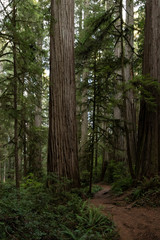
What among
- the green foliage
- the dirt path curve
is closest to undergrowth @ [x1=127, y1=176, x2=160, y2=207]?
the dirt path curve

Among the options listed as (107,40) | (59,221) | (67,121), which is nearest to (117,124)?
(67,121)

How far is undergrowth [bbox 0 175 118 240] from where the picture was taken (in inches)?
102

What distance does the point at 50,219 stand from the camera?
3.57 m

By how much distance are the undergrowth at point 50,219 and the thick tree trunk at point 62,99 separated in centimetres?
79

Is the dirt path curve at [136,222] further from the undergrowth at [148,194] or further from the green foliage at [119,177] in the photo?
the green foliage at [119,177]

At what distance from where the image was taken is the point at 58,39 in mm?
6234

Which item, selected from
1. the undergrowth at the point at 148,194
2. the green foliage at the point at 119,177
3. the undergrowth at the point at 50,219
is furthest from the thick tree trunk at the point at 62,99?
the green foliage at the point at 119,177

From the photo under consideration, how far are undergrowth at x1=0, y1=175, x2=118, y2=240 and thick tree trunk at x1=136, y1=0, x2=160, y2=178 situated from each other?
253 cm

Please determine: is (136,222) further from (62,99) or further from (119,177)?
(119,177)

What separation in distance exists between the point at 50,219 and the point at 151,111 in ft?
15.2

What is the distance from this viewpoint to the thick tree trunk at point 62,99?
5.74 m

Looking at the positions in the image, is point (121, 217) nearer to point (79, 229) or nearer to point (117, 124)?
point (79, 229)

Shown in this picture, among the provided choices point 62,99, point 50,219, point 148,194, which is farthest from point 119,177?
point 50,219

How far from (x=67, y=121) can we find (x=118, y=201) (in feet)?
9.39
